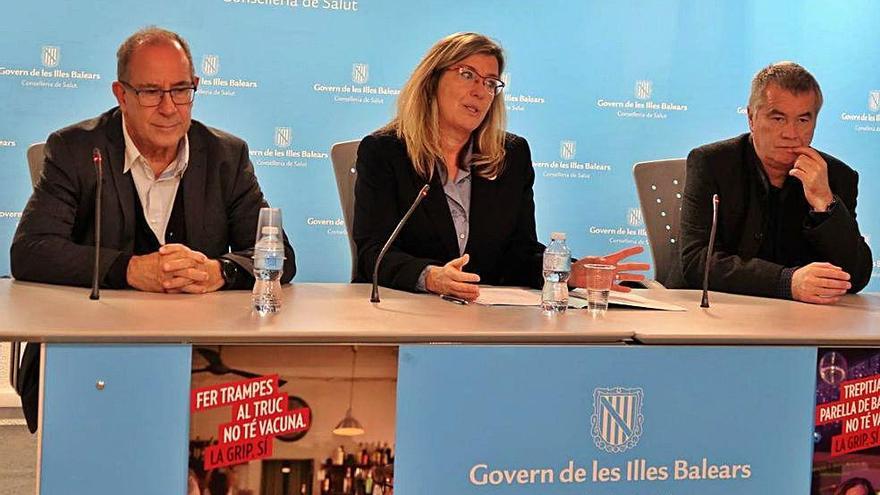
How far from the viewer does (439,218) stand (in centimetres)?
288

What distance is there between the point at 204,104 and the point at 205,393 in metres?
2.58

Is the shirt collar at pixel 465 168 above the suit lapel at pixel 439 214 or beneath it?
above

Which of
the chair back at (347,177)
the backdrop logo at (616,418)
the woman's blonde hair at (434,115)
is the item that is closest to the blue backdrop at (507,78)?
the chair back at (347,177)

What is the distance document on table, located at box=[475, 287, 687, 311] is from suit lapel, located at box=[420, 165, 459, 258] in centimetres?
23

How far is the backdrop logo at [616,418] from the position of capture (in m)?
2.00

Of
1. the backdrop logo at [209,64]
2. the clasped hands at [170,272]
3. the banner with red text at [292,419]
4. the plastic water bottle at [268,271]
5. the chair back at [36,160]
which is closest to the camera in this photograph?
the banner with red text at [292,419]

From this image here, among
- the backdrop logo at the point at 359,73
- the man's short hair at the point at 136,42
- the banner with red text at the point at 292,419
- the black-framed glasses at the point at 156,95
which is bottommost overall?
the banner with red text at the point at 292,419

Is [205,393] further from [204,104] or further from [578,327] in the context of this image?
[204,104]

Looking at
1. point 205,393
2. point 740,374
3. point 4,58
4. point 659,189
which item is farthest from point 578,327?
point 4,58

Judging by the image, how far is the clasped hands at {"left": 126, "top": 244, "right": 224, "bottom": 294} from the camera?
2301 millimetres

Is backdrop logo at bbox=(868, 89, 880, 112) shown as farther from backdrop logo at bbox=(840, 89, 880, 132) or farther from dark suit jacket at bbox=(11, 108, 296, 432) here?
dark suit jacket at bbox=(11, 108, 296, 432)

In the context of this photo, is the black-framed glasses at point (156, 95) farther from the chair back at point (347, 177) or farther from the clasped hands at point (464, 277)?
the clasped hands at point (464, 277)

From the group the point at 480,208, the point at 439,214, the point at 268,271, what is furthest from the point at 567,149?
the point at 268,271

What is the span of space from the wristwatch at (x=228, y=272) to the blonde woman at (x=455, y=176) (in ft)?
1.42
